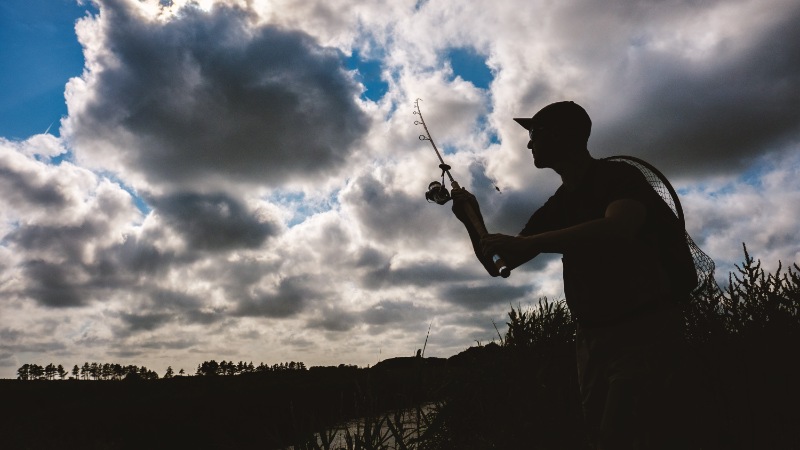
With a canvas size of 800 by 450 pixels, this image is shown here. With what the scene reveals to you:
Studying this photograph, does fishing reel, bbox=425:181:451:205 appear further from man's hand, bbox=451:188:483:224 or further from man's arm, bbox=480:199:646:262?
man's arm, bbox=480:199:646:262

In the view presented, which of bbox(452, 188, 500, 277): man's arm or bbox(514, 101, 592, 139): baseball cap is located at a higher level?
bbox(514, 101, 592, 139): baseball cap

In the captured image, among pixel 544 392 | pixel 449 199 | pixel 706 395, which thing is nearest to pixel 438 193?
pixel 449 199

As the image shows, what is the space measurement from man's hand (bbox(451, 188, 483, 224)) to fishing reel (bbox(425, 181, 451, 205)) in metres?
0.43

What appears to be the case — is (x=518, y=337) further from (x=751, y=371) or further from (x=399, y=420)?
(x=399, y=420)

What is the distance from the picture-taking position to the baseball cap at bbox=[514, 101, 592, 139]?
2.87 meters

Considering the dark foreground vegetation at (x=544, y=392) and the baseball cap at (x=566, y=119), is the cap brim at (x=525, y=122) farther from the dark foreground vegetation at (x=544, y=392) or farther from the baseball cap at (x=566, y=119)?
the dark foreground vegetation at (x=544, y=392)

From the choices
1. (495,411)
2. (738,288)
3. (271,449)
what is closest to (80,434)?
(495,411)

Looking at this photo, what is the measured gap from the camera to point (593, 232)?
226 cm

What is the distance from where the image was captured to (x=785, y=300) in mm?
7188

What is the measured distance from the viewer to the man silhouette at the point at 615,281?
237cm

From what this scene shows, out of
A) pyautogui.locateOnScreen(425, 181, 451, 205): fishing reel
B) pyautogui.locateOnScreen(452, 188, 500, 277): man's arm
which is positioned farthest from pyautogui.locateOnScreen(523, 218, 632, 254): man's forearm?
pyautogui.locateOnScreen(425, 181, 451, 205): fishing reel

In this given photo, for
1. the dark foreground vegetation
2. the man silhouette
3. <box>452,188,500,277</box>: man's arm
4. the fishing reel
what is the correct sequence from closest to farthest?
the man silhouette
<box>452,188,500,277</box>: man's arm
the fishing reel
the dark foreground vegetation

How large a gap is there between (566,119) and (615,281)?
905 mm

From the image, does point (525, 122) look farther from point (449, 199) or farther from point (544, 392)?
point (544, 392)
